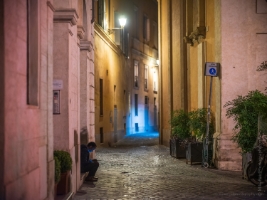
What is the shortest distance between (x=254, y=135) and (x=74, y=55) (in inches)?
194

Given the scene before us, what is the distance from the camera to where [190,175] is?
43.1 ft

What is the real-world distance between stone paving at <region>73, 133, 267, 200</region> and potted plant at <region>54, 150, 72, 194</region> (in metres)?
1.27

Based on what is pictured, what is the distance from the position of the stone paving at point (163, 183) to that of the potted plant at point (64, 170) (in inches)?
49.9

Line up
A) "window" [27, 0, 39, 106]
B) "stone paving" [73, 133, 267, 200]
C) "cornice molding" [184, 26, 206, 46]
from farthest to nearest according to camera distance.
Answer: "cornice molding" [184, 26, 206, 46], "stone paving" [73, 133, 267, 200], "window" [27, 0, 39, 106]

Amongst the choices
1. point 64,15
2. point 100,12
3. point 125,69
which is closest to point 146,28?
point 125,69

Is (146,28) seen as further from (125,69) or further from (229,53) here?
(229,53)

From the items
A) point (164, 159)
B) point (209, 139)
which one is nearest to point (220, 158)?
point (209, 139)

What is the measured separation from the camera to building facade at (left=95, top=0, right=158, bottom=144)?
25.3 meters

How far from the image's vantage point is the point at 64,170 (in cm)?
847

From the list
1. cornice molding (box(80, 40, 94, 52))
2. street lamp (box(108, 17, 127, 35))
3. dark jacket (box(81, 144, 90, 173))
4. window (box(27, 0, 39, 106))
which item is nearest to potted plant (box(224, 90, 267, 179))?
dark jacket (box(81, 144, 90, 173))

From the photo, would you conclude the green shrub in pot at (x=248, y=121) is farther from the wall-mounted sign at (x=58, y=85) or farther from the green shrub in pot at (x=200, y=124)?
the wall-mounted sign at (x=58, y=85)

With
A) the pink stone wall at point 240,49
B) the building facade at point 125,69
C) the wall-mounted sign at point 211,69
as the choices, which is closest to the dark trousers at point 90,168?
the pink stone wall at point 240,49

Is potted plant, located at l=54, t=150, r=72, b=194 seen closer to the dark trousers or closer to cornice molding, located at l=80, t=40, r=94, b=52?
the dark trousers

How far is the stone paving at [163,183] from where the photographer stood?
9883 mm
